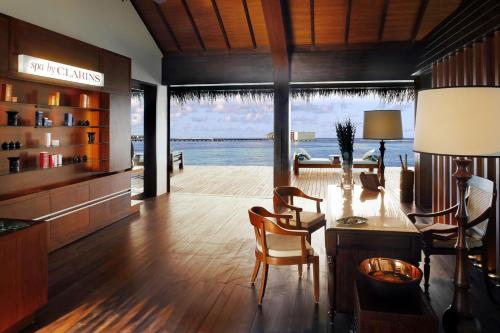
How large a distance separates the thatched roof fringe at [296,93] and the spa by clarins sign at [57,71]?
352cm

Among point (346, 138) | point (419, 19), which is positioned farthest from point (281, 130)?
point (346, 138)

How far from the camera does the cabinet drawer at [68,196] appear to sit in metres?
4.08

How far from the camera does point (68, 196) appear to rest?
14.1 ft

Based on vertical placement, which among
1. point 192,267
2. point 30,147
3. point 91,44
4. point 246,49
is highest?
point 246,49

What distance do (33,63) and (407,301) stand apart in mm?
3875

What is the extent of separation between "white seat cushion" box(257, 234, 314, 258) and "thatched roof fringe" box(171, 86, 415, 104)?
5747 mm

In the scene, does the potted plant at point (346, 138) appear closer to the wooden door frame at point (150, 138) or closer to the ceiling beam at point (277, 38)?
the ceiling beam at point (277, 38)

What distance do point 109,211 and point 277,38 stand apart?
3530 millimetres

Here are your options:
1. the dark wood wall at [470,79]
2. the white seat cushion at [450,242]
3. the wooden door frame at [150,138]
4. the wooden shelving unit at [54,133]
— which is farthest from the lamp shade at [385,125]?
the wooden door frame at [150,138]

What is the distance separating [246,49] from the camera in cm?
700

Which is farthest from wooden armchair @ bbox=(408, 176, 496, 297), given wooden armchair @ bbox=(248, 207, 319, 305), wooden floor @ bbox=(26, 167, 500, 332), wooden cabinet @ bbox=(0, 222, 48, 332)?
wooden cabinet @ bbox=(0, 222, 48, 332)

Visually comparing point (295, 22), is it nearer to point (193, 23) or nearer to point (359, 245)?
point (193, 23)

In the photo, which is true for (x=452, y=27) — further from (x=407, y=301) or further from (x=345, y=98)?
(x=345, y=98)

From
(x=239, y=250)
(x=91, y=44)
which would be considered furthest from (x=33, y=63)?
A: (x=239, y=250)
